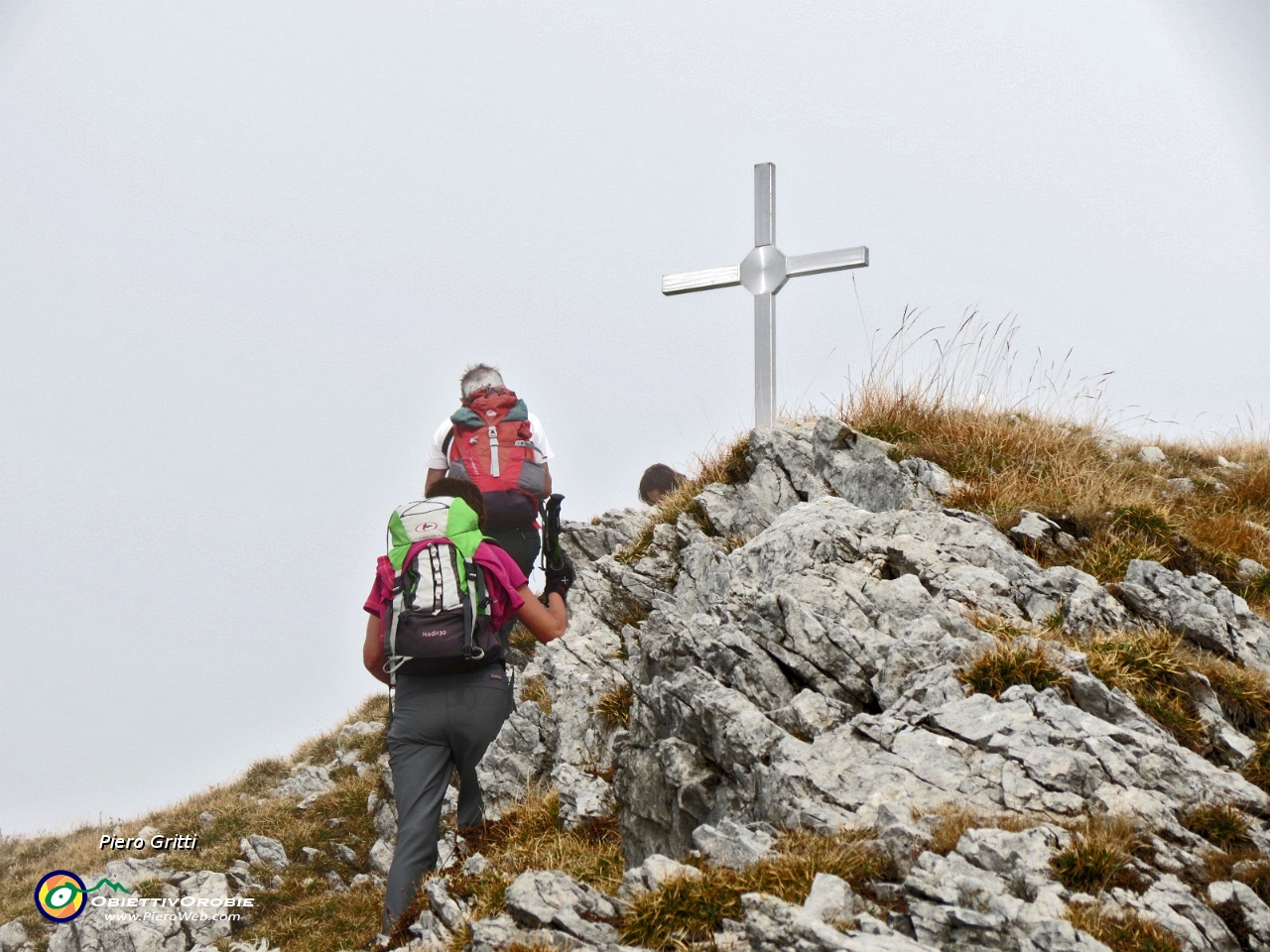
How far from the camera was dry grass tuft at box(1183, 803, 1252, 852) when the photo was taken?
5562mm

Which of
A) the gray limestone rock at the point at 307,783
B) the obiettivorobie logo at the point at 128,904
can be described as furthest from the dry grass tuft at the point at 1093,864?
A: the gray limestone rock at the point at 307,783

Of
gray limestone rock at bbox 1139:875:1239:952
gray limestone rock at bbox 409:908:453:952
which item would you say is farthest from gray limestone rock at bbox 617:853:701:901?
gray limestone rock at bbox 1139:875:1239:952

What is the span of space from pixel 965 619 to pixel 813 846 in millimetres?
2928

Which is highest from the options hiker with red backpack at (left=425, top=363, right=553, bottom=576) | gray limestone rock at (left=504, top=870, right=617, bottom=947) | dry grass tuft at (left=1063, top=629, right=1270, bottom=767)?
hiker with red backpack at (left=425, top=363, right=553, bottom=576)

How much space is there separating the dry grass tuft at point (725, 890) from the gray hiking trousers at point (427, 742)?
8.32 ft

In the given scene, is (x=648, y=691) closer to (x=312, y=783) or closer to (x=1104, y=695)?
(x=1104, y=695)

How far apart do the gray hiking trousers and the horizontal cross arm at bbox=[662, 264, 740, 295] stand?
30.5ft

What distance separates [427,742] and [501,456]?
13.5 feet

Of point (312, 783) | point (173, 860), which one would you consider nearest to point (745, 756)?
point (173, 860)

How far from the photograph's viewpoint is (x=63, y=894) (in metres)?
12.9

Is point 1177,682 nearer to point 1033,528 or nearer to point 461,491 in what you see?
point 1033,528

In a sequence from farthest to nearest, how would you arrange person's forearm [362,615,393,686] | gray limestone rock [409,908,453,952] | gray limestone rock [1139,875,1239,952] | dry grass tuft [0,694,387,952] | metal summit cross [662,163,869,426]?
metal summit cross [662,163,869,426]
dry grass tuft [0,694,387,952]
person's forearm [362,615,393,686]
gray limestone rock [409,908,453,952]
gray limestone rock [1139,875,1239,952]

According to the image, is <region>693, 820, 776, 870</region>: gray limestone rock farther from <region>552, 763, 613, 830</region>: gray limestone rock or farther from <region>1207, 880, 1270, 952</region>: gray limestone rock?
<region>1207, 880, 1270, 952</region>: gray limestone rock

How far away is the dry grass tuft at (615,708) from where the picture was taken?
9250 millimetres
